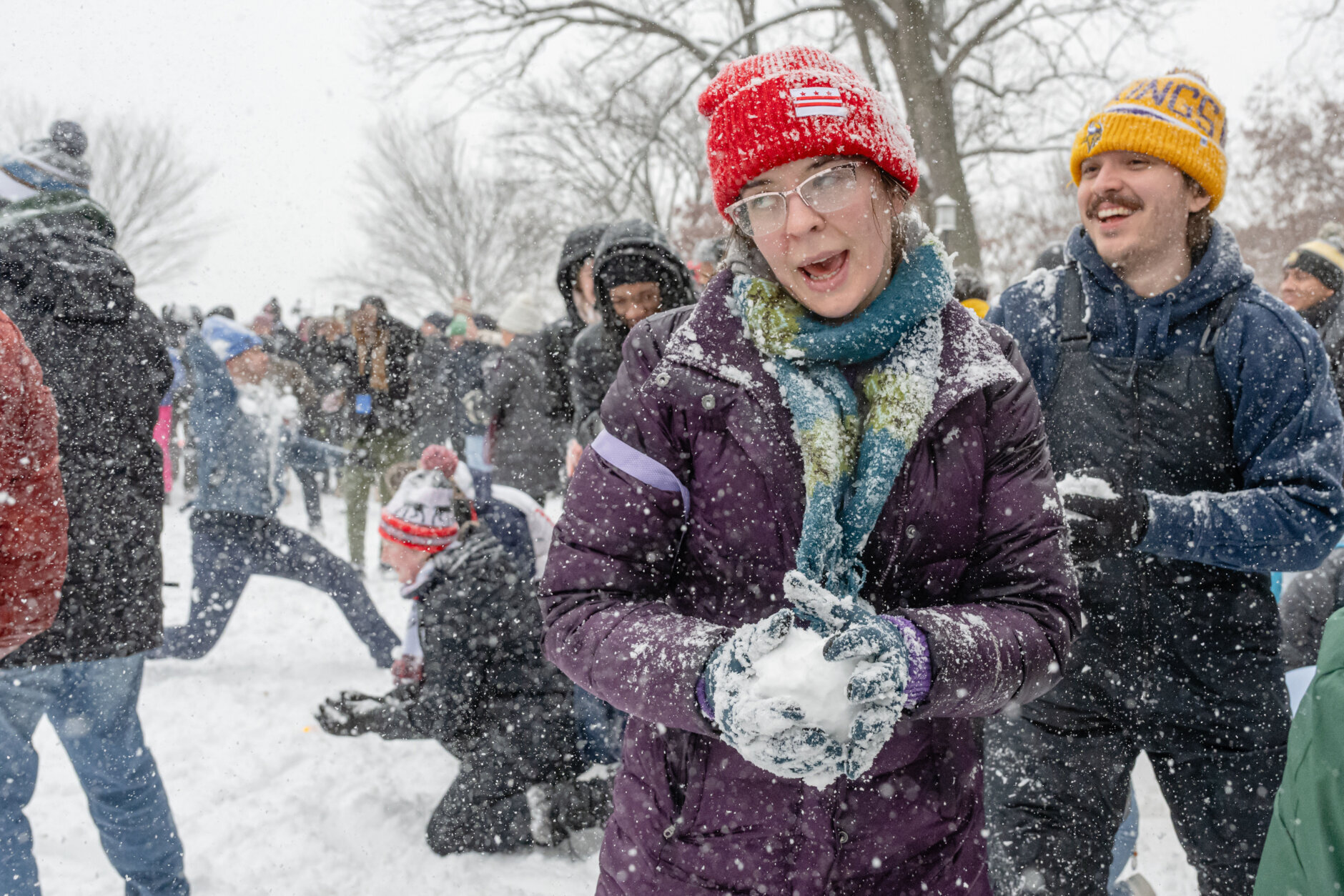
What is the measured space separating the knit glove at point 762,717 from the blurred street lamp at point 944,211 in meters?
9.49

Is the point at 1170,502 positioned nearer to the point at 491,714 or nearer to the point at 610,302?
the point at 610,302

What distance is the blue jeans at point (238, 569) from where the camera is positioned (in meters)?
4.64

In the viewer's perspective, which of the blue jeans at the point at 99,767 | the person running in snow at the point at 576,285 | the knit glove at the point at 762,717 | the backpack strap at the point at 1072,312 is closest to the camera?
the knit glove at the point at 762,717

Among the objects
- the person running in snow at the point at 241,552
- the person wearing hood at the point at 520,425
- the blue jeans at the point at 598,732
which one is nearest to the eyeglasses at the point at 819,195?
the blue jeans at the point at 598,732

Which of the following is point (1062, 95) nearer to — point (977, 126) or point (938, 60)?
point (938, 60)

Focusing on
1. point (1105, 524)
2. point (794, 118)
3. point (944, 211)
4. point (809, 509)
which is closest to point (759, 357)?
point (809, 509)

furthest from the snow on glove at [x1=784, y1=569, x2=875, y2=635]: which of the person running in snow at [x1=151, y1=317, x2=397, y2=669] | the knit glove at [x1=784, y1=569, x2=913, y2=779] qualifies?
the person running in snow at [x1=151, y1=317, x2=397, y2=669]

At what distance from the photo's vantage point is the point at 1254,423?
1.88 meters

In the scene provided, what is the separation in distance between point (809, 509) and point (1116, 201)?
136 centimetres

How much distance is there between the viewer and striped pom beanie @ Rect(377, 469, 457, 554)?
3.53m

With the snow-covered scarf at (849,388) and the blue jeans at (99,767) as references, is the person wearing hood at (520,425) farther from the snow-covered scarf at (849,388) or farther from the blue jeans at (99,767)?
the snow-covered scarf at (849,388)

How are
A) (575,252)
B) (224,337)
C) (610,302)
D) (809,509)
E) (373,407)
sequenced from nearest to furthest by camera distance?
(809,509)
(610,302)
(575,252)
(224,337)
(373,407)

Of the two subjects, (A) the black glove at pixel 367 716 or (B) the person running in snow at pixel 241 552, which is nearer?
(A) the black glove at pixel 367 716

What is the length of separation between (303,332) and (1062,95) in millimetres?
11906
